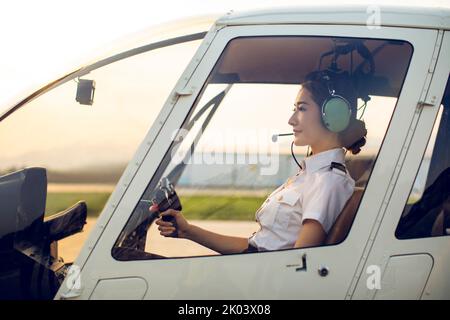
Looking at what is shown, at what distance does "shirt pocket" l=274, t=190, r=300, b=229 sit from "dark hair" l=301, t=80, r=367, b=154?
34 centimetres

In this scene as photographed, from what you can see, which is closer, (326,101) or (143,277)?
(143,277)

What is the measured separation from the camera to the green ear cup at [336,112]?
8.52 feet

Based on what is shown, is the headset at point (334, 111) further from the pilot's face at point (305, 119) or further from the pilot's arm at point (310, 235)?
the pilot's arm at point (310, 235)

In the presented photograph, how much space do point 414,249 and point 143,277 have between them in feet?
3.51

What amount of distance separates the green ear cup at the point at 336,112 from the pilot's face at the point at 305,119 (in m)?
0.04

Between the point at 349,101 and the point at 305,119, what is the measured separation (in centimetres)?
21

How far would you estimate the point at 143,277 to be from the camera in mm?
2371

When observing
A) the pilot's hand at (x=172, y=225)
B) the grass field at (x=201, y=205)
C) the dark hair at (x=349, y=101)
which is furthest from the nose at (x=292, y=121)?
the pilot's hand at (x=172, y=225)
